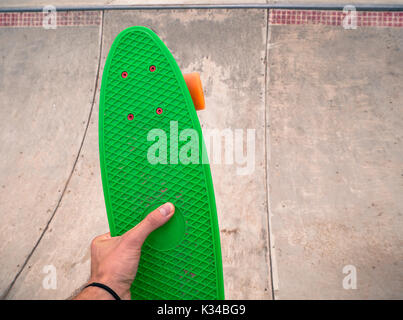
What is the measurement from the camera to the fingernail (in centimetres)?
140

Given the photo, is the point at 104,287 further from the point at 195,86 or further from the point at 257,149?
the point at 257,149

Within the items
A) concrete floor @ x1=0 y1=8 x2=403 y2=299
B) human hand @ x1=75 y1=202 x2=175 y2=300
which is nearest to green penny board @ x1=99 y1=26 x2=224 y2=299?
human hand @ x1=75 y1=202 x2=175 y2=300

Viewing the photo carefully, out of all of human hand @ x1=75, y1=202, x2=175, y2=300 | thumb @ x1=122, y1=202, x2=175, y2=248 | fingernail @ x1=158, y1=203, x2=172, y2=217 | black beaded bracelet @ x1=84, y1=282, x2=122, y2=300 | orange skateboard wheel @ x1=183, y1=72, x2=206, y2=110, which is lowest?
black beaded bracelet @ x1=84, y1=282, x2=122, y2=300

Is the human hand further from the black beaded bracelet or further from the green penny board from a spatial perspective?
the green penny board

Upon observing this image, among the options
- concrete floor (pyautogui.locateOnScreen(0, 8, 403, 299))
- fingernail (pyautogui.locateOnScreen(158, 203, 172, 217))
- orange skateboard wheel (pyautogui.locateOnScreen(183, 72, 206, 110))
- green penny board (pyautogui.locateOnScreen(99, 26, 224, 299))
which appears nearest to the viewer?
fingernail (pyautogui.locateOnScreen(158, 203, 172, 217))

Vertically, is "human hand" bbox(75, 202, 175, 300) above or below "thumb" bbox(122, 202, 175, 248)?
below

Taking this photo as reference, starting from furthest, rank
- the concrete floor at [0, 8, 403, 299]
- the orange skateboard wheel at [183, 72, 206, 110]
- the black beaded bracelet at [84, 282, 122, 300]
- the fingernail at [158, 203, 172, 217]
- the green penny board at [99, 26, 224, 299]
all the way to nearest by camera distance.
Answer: the concrete floor at [0, 8, 403, 299]
the orange skateboard wheel at [183, 72, 206, 110]
the green penny board at [99, 26, 224, 299]
the fingernail at [158, 203, 172, 217]
the black beaded bracelet at [84, 282, 122, 300]

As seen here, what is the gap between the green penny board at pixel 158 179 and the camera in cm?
154

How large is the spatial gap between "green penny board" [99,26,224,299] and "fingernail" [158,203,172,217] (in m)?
0.12

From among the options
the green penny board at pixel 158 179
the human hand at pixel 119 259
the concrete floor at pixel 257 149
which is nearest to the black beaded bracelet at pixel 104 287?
the human hand at pixel 119 259

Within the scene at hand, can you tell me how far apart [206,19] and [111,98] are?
2004 mm

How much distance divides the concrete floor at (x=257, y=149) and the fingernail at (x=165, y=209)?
4.33 feet

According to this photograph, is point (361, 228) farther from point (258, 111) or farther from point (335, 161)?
point (258, 111)
